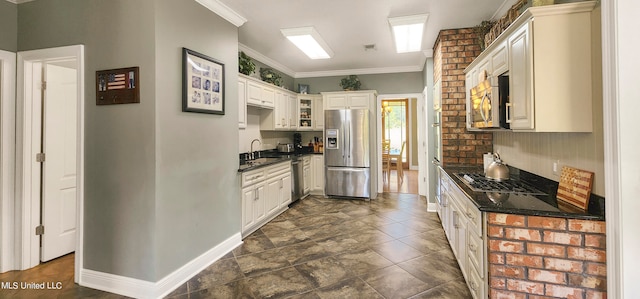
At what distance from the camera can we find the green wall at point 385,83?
564cm

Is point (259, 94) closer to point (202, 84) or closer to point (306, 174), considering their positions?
point (202, 84)

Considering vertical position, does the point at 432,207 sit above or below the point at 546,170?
below

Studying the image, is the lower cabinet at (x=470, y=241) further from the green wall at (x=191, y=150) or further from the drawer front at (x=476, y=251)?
the green wall at (x=191, y=150)

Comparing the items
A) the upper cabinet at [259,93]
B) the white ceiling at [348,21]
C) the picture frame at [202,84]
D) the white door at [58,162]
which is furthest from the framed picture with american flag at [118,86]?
the upper cabinet at [259,93]

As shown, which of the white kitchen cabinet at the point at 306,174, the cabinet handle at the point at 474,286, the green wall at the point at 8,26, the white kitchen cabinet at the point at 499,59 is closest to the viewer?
the cabinet handle at the point at 474,286

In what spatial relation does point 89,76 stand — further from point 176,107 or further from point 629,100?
point 629,100

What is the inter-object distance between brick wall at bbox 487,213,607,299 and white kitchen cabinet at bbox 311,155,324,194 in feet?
13.4

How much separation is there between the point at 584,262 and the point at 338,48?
154 inches

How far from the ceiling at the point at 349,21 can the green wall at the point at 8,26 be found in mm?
1905

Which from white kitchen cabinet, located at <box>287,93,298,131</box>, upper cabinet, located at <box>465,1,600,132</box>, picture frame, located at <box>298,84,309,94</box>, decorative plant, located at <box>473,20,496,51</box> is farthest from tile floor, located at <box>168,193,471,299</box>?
picture frame, located at <box>298,84,309,94</box>

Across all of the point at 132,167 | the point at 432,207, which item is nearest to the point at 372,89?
the point at 432,207

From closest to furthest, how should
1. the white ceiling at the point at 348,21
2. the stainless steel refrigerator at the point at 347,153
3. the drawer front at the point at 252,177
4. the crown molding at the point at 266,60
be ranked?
the white ceiling at the point at 348,21
the drawer front at the point at 252,177
the crown molding at the point at 266,60
the stainless steel refrigerator at the point at 347,153

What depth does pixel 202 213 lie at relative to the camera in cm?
266

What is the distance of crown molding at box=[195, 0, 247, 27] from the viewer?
2722mm
